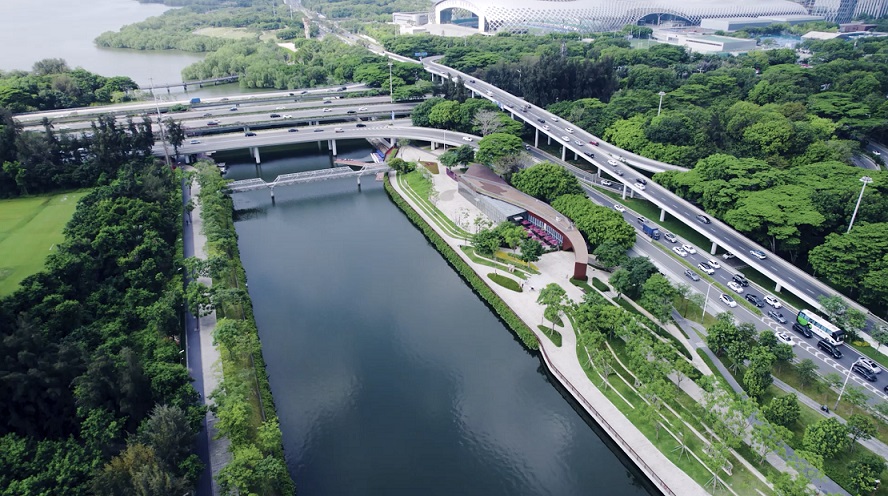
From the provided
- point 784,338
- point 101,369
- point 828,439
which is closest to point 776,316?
point 784,338

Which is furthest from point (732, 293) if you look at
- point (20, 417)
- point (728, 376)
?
point (20, 417)

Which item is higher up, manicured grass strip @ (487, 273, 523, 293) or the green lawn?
the green lawn

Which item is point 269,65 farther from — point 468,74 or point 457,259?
point 457,259

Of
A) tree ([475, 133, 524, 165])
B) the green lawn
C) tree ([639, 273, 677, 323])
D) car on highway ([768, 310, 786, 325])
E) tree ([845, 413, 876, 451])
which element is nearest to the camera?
tree ([845, 413, 876, 451])

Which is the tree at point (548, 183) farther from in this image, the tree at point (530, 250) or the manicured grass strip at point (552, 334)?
the manicured grass strip at point (552, 334)

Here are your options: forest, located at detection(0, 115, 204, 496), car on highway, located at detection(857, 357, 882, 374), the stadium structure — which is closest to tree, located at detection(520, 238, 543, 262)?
car on highway, located at detection(857, 357, 882, 374)

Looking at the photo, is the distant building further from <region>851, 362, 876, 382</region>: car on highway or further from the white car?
<region>851, 362, 876, 382</region>: car on highway
